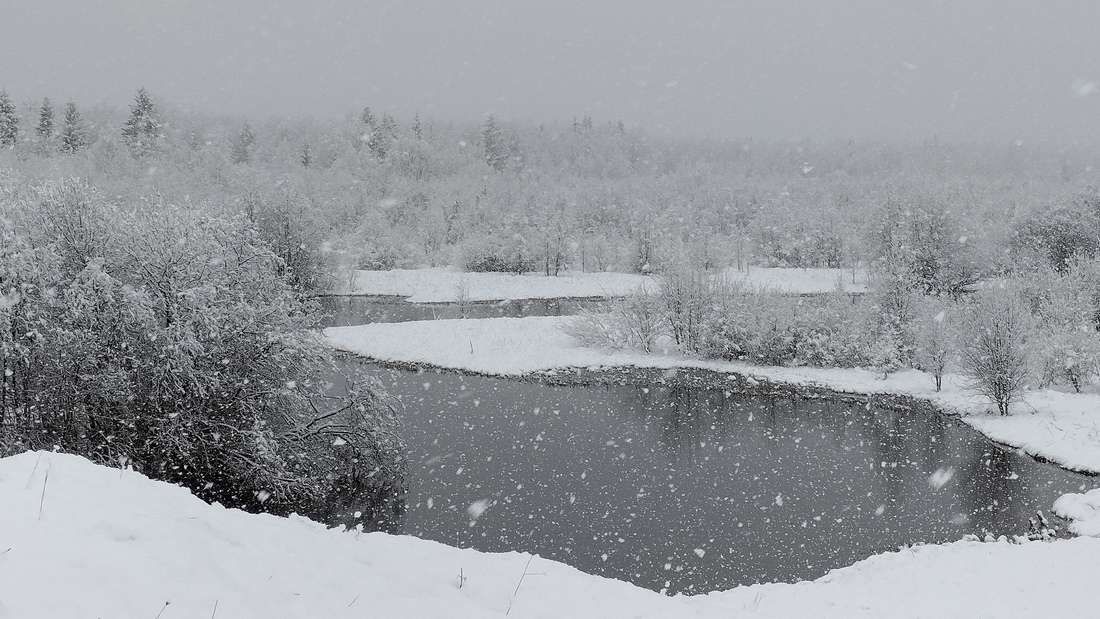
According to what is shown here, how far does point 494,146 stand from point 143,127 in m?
65.2

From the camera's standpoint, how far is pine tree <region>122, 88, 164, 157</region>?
95000mm

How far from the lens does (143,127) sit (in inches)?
3821

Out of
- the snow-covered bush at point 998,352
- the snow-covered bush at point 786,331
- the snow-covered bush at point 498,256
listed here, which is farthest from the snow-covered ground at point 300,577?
the snow-covered bush at point 498,256

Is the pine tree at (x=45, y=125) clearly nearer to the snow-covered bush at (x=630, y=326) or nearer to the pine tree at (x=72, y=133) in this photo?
the pine tree at (x=72, y=133)

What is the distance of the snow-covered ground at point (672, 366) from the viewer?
75.9 ft

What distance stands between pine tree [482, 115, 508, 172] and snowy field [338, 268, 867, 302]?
7417 cm

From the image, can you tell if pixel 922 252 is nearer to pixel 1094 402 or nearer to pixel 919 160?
pixel 1094 402

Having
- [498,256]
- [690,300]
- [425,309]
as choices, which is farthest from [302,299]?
[498,256]

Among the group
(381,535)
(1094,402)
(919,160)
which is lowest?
(1094,402)

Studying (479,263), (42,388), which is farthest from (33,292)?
(479,263)

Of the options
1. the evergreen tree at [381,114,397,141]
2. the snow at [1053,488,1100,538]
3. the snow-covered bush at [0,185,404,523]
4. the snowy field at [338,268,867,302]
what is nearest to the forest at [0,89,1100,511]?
the snow-covered bush at [0,185,404,523]

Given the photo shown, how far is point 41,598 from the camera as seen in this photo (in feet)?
16.1

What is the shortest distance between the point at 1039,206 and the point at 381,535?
7813cm

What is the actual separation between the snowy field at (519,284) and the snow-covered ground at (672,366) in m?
17.0
